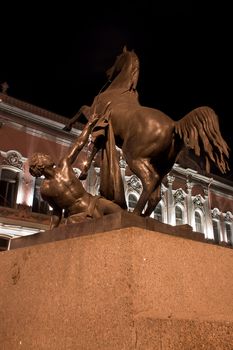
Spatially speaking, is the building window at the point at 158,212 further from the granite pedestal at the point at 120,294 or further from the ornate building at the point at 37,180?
the granite pedestal at the point at 120,294

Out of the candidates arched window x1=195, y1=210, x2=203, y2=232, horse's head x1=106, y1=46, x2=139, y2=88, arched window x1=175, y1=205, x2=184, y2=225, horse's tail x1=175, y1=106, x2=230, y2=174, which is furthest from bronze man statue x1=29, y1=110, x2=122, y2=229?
arched window x1=195, y1=210, x2=203, y2=232

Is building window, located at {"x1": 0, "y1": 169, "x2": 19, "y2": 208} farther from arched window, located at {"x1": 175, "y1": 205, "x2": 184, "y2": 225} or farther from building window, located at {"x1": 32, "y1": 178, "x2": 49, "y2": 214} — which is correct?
arched window, located at {"x1": 175, "y1": 205, "x2": 184, "y2": 225}

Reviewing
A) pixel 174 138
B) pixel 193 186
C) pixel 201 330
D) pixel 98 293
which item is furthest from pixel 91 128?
pixel 193 186

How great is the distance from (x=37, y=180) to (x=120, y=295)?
13.3 metres

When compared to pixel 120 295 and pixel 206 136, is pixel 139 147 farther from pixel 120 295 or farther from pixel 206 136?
pixel 120 295

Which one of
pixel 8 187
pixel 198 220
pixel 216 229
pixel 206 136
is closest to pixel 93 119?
pixel 206 136

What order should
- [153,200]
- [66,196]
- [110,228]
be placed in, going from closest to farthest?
[110,228] → [66,196] → [153,200]

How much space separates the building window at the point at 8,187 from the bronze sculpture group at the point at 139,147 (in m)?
11.2

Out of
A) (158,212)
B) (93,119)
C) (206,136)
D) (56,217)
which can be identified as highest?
(158,212)

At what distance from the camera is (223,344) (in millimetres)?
1740

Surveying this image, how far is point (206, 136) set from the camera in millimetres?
2857

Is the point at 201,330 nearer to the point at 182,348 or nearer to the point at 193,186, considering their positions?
the point at 182,348

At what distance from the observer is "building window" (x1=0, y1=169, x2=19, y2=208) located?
45.1ft

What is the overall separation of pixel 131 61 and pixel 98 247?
7.42 feet
